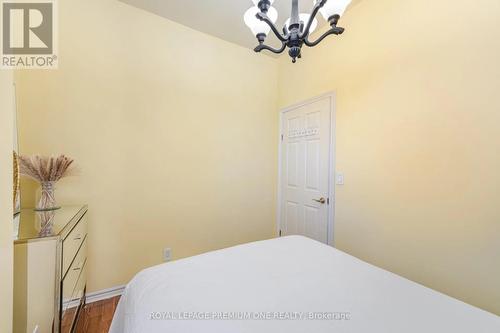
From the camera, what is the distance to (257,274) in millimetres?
1025

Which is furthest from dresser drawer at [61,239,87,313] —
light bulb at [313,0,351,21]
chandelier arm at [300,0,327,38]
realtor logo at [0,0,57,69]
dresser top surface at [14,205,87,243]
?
light bulb at [313,0,351,21]

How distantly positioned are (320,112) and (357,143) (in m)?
0.57

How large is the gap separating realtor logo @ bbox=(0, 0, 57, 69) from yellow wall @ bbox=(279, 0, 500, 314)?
8.12 feet

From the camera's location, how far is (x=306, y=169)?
2412 mm

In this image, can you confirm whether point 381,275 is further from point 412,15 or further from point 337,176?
point 412,15

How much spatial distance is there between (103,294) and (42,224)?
1123 mm

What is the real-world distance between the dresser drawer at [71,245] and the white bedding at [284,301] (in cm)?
41

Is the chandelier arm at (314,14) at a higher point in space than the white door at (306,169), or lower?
higher

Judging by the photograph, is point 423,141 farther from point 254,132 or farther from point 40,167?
point 40,167

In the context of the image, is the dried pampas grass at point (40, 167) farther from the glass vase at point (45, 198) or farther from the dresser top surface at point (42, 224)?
the dresser top surface at point (42, 224)

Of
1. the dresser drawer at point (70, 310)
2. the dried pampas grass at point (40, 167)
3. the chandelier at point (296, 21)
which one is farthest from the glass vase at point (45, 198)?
the chandelier at point (296, 21)

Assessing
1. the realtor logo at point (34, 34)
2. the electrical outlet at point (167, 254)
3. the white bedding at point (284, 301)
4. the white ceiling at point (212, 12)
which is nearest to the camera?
the white bedding at point (284, 301)

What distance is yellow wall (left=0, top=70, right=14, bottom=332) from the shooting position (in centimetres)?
73

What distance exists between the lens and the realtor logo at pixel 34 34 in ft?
4.83
